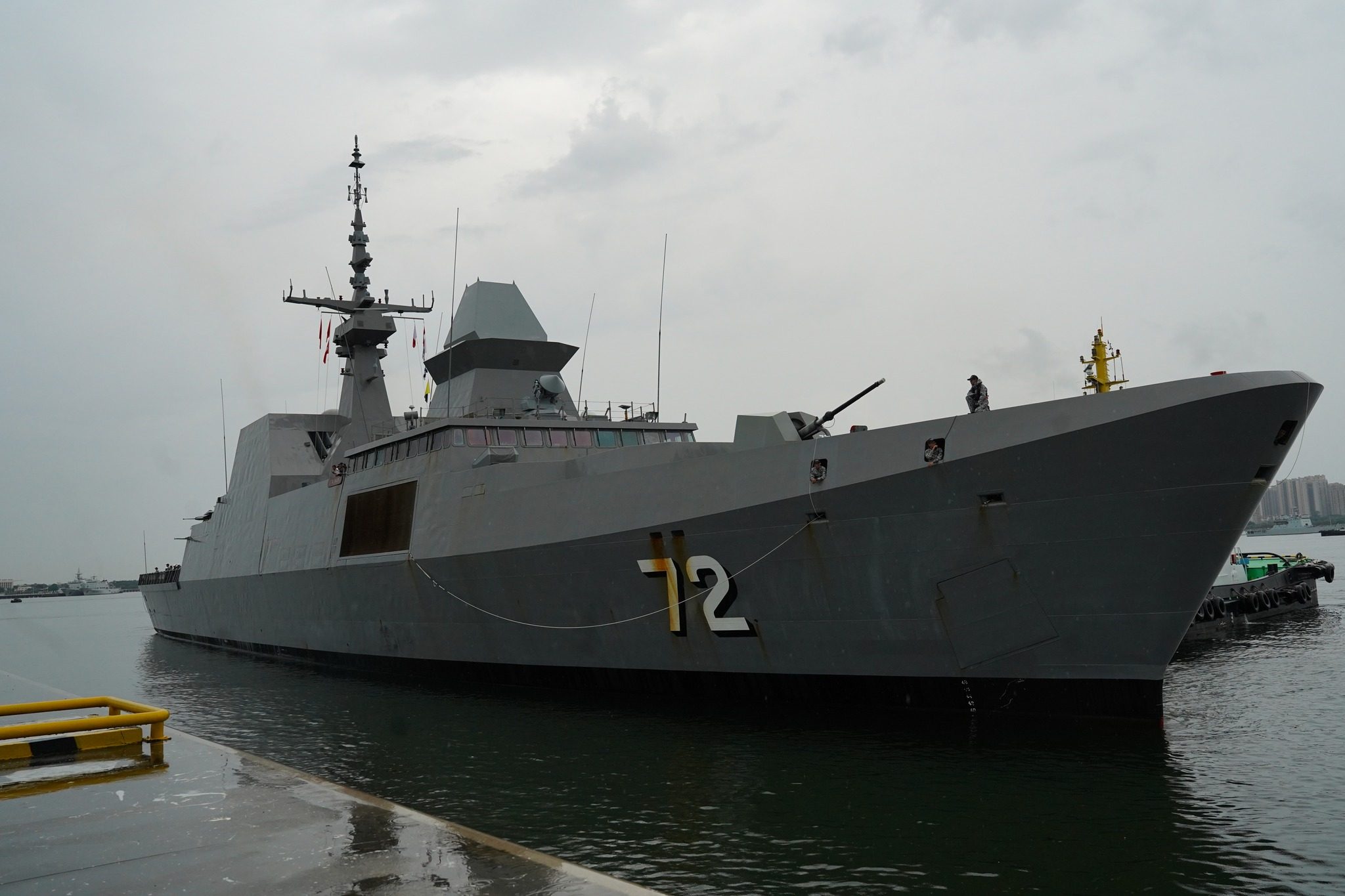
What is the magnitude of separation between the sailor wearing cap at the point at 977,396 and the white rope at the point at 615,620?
1944 mm

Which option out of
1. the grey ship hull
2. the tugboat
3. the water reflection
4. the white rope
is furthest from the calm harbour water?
the tugboat

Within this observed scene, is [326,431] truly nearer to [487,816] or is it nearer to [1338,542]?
[487,816]

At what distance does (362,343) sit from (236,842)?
1846cm

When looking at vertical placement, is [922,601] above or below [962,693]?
above

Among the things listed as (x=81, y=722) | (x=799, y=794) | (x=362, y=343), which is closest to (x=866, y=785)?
(x=799, y=794)

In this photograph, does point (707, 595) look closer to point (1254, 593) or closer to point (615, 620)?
point (615, 620)

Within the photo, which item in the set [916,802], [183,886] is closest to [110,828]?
[183,886]

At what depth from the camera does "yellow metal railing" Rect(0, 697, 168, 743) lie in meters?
7.36

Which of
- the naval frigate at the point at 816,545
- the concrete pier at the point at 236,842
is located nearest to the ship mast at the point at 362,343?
the naval frigate at the point at 816,545

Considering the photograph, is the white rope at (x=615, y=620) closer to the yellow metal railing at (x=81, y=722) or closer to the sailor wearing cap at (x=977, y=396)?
the sailor wearing cap at (x=977, y=396)

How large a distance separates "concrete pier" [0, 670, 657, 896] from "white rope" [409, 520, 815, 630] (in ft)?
16.3

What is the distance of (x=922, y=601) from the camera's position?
9.59 metres

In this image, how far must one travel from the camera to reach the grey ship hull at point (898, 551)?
8727 millimetres

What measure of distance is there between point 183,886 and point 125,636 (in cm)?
3675
